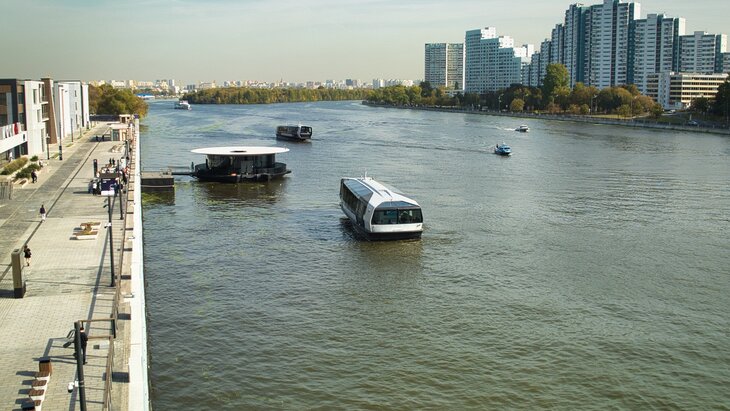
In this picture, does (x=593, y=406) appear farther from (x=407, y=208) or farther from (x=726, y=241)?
(x=726, y=241)

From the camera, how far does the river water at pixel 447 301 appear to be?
12.9 metres

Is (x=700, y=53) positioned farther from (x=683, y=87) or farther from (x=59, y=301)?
(x=59, y=301)

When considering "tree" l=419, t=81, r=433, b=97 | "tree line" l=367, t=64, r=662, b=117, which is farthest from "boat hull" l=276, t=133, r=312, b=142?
"tree" l=419, t=81, r=433, b=97

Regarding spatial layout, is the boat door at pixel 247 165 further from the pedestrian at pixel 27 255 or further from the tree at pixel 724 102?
the tree at pixel 724 102

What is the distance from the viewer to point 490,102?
143375 mm

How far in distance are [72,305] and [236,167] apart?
75.3ft

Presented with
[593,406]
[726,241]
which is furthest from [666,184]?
[593,406]

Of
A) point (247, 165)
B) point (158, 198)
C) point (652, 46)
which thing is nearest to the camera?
point (158, 198)

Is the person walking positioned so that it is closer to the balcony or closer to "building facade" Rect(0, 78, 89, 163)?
"building facade" Rect(0, 78, 89, 163)

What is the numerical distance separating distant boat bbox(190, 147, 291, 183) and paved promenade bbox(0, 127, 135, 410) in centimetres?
956

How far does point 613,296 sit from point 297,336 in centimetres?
782

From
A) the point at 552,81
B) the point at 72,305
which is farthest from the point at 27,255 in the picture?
the point at 552,81

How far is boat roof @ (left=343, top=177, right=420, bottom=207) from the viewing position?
23.0 metres

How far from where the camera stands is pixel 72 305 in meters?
14.2
